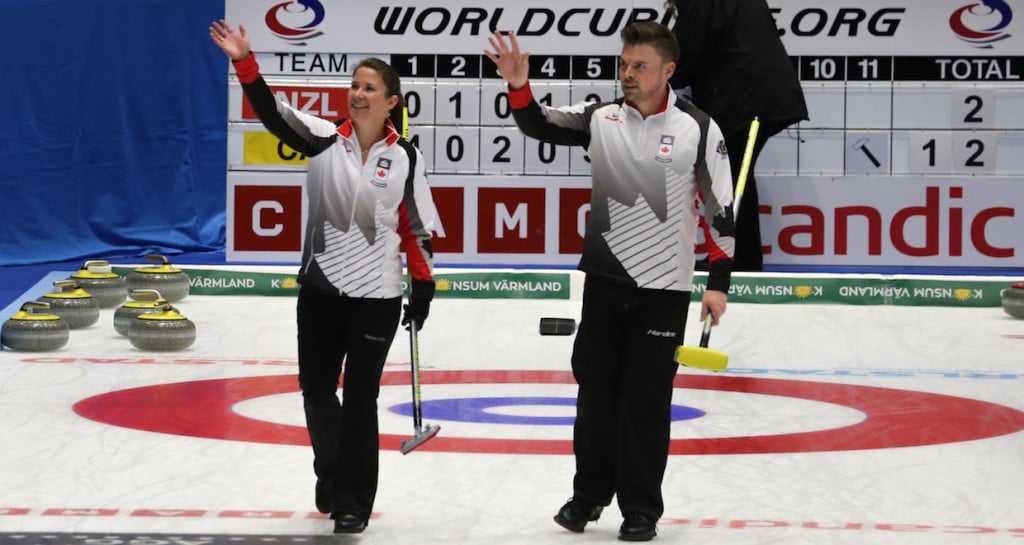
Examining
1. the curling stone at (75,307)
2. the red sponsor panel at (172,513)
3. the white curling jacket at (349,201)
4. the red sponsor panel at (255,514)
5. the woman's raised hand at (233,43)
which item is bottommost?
the red sponsor panel at (255,514)

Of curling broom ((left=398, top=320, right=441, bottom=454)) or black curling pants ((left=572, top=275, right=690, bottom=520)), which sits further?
curling broom ((left=398, top=320, right=441, bottom=454))

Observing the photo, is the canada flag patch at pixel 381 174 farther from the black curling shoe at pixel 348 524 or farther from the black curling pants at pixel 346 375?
the black curling shoe at pixel 348 524

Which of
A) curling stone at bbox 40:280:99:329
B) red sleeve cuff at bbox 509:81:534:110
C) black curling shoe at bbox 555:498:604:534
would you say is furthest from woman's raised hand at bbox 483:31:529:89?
curling stone at bbox 40:280:99:329

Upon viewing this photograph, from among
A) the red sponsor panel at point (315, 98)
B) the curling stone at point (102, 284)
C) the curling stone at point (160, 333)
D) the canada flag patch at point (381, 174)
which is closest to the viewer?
the canada flag patch at point (381, 174)

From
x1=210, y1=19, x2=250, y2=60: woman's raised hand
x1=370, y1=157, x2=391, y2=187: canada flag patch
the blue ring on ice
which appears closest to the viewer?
x1=210, y1=19, x2=250, y2=60: woman's raised hand

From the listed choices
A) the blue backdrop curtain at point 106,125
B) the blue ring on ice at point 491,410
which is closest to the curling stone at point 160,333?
the blue ring on ice at point 491,410

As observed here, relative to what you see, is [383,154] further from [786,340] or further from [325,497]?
[786,340]

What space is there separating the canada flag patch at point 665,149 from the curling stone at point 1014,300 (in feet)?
17.5

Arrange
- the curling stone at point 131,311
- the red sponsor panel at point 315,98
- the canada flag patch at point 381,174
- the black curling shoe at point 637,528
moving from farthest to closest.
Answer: the red sponsor panel at point 315,98, the curling stone at point 131,311, the canada flag patch at point 381,174, the black curling shoe at point 637,528

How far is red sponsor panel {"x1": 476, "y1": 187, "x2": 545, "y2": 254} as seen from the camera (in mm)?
9961

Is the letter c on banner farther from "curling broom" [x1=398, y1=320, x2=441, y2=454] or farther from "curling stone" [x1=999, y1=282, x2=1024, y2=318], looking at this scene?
"curling broom" [x1=398, y1=320, x2=441, y2=454]

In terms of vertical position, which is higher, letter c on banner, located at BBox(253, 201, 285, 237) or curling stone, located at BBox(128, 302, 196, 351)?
letter c on banner, located at BBox(253, 201, 285, 237)

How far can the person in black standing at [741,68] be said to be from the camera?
30.8 ft

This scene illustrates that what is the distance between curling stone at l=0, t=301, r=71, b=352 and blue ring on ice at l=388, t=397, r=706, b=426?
2123mm
